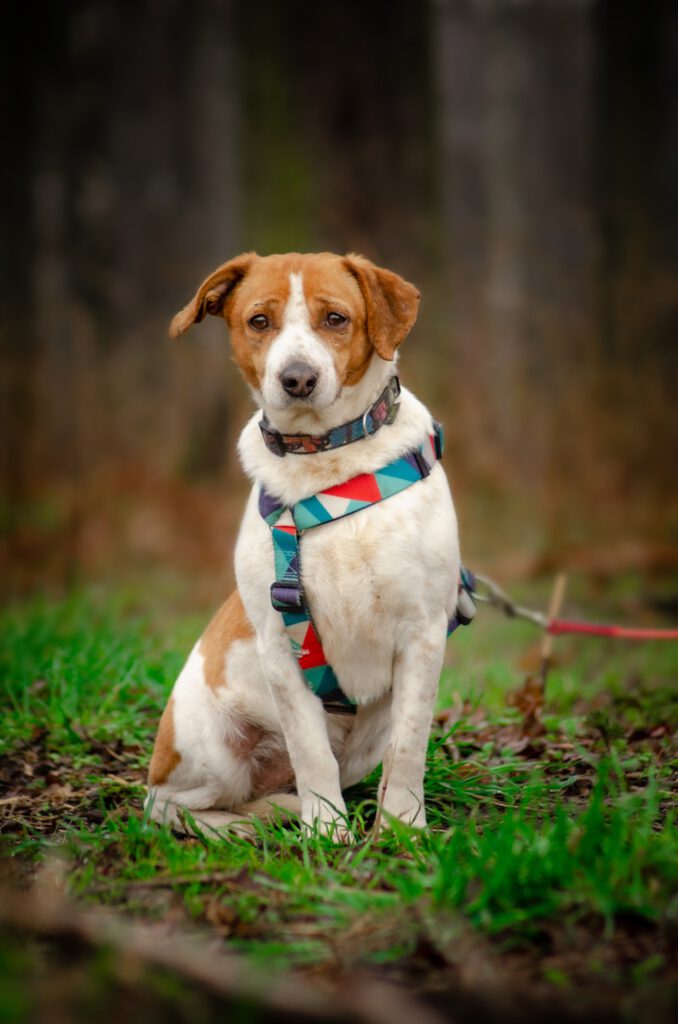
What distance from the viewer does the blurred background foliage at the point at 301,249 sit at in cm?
894

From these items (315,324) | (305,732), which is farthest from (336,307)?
(305,732)

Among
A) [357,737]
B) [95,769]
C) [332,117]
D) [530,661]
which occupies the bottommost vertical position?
[530,661]

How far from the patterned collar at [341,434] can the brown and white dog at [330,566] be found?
0.02 meters

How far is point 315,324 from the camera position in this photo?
328 centimetres

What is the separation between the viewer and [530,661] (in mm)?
6520

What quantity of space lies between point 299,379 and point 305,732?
1069 mm

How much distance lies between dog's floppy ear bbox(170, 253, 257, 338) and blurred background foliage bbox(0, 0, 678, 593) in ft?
17.3

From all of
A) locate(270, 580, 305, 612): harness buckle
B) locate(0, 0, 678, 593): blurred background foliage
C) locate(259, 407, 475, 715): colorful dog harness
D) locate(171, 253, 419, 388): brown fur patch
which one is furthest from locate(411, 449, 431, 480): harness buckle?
locate(0, 0, 678, 593): blurred background foliage

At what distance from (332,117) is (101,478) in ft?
12.3

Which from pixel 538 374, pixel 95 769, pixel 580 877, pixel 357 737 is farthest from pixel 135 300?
pixel 580 877

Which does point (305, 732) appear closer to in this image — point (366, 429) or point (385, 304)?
point (366, 429)

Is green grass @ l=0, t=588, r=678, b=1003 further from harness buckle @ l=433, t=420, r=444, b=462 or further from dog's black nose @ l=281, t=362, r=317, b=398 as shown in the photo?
dog's black nose @ l=281, t=362, r=317, b=398

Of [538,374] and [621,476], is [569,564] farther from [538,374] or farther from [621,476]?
[538,374]

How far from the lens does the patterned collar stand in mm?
3291
